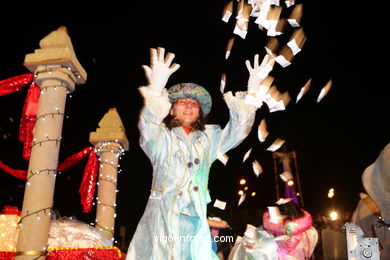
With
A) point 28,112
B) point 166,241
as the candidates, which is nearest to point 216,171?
point 28,112

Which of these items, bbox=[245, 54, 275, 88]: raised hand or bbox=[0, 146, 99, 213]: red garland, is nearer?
bbox=[245, 54, 275, 88]: raised hand

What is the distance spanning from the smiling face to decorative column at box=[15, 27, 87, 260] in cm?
161

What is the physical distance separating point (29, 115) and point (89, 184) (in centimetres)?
238

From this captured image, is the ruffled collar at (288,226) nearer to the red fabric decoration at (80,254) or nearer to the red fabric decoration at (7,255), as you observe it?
the red fabric decoration at (80,254)

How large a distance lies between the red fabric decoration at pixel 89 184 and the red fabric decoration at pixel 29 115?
6.68 feet

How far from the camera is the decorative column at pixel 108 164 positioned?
23.8ft

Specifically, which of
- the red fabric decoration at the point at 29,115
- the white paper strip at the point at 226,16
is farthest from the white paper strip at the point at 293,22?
the red fabric decoration at the point at 29,115

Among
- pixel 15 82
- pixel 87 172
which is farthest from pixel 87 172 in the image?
pixel 15 82

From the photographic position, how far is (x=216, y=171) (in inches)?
553

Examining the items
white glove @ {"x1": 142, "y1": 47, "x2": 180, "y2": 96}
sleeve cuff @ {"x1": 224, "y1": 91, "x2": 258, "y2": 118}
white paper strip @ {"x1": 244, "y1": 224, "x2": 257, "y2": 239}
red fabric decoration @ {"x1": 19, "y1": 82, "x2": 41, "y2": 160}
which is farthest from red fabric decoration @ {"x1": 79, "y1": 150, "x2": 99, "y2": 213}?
sleeve cuff @ {"x1": 224, "y1": 91, "x2": 258, "y2": 118}

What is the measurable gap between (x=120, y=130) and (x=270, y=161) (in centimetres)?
1156

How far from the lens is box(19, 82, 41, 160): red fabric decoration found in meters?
5.70

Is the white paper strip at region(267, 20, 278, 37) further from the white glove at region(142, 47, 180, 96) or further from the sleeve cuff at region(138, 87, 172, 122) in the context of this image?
the sleeve cuff at region(138, 87, 172, 122)

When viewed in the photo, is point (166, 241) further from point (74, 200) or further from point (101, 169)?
point (74, 200)
